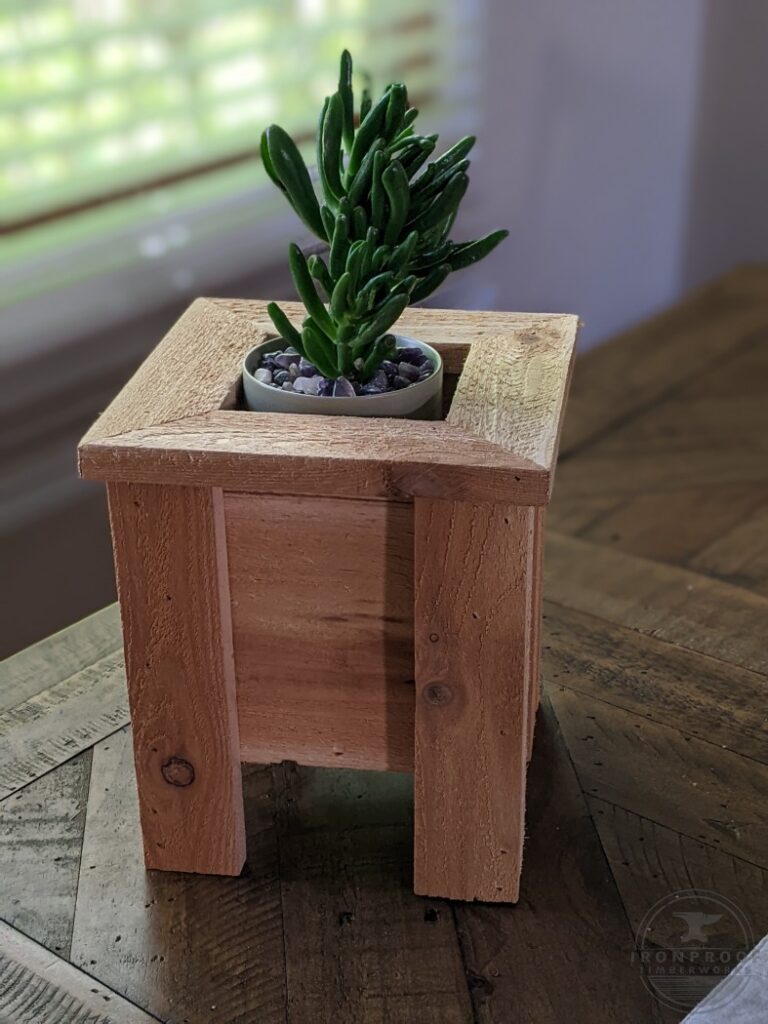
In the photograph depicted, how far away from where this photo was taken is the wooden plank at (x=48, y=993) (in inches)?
26.6

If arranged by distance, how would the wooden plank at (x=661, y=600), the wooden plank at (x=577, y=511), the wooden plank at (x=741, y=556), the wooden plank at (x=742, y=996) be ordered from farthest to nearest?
the wooden plank at (x=577, y=511) → the wooden plank at (x=741, y=556) → the wooden plank at (x=661, y=600) → the wooden plank at (x=742, y=996)

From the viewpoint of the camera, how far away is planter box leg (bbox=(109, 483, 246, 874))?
2.38ft

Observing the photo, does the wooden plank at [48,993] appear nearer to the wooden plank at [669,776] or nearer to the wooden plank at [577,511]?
the wooden plank at [669,776]

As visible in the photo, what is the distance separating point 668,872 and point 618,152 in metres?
1.71

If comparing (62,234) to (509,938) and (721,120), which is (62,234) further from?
(721,120)

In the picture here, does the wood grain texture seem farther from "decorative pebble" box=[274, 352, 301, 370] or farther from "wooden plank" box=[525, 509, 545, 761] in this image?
"wooden plank" box=[525, 509, 545, 761]

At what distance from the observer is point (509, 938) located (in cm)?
73

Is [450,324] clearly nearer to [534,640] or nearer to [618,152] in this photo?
[534,640]

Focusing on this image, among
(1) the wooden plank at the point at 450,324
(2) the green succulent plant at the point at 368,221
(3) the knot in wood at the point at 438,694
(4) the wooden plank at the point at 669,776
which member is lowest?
(4) the wooden plank at the point at 669,776

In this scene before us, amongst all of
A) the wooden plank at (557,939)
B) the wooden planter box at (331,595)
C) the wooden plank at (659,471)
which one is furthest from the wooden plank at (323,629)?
the wooden plank at (659,471)

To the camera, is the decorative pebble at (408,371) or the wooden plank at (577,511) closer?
the decorative pebble at (408,371)

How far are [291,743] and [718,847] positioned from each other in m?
0.27

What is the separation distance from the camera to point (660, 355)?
1829 mm

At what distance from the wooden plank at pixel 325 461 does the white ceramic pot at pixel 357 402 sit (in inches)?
1.3
